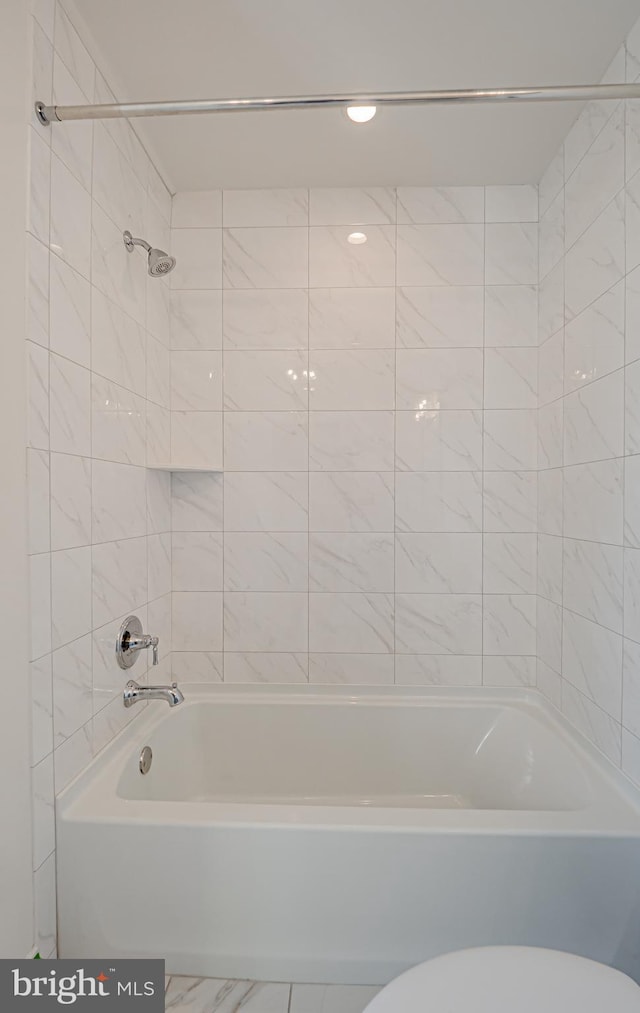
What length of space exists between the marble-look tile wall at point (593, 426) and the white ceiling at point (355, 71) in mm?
164

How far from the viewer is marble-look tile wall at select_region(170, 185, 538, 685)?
90.9 inches

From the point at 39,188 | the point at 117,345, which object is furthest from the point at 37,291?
the point at 117,345

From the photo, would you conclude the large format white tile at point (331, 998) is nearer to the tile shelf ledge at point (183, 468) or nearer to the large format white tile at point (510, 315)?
the tile shelf ledge at point (183, 468)

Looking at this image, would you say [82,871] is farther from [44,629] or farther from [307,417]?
[307,417]

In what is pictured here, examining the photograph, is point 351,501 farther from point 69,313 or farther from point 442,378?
point 69,313

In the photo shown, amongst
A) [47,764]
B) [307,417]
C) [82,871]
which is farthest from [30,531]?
[307,417]

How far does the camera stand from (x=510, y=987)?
0.91m

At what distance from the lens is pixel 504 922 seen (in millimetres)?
1409

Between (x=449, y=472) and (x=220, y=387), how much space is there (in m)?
1.02

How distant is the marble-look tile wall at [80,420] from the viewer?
4.48ft

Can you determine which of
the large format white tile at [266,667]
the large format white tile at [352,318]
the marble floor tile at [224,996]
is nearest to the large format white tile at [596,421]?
the large format white tile at [352,318]

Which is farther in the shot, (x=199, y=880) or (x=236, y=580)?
(x=236, y=580)

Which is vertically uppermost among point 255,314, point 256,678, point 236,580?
point 255,314

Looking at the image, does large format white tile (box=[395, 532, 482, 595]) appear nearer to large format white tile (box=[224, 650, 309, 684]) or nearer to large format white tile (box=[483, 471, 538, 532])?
large format white tile (box=[483, 471, 538, 532])
